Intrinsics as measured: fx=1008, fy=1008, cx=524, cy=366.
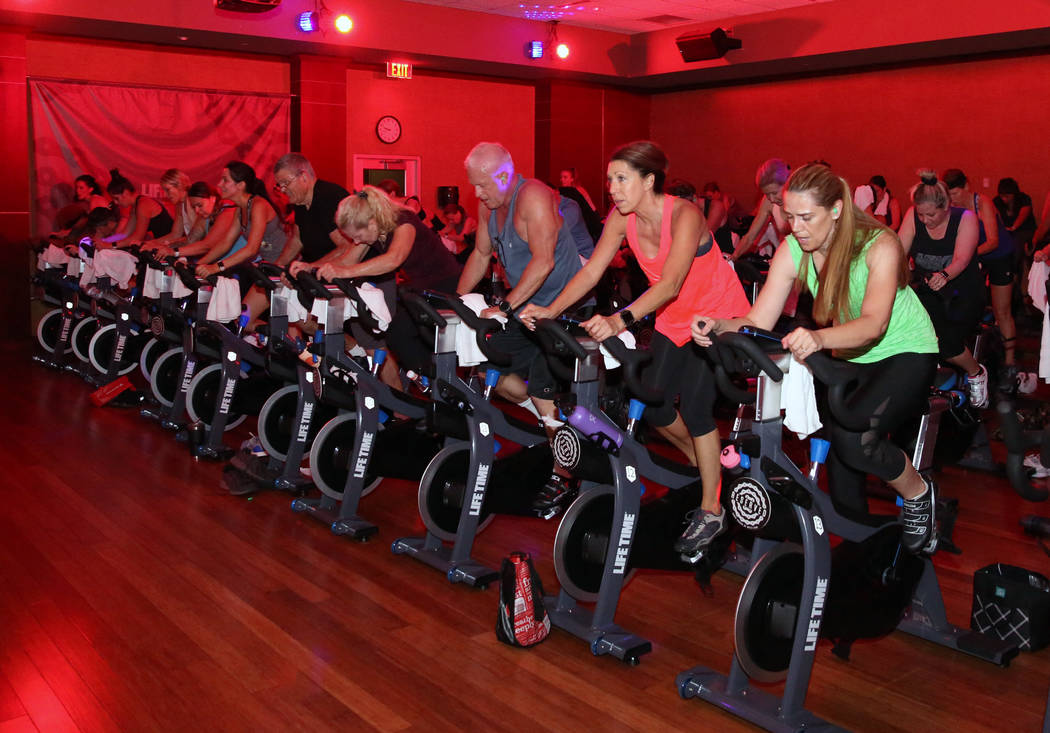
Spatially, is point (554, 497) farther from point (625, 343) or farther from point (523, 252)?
point (523, 252)

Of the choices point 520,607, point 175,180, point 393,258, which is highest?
point 175,180

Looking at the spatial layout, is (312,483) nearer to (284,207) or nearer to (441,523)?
(441,523)

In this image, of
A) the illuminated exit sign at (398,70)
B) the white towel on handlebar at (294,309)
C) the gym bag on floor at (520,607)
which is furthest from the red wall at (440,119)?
the gym bag on floor at (520,607)

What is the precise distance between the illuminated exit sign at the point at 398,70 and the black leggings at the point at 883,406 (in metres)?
9.50

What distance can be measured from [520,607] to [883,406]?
3.84ft

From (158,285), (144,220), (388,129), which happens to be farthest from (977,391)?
(388,129)

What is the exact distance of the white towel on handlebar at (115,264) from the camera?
687 cm

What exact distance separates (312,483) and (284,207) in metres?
6.24

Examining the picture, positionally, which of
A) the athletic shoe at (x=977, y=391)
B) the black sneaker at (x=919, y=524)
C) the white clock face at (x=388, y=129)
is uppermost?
the white clock face at (x=388, y=129)

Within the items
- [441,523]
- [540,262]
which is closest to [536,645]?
[441,523]

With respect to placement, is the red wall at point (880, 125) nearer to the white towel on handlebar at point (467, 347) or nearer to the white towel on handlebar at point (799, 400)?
the white towel on handlebar at point (467, 347)

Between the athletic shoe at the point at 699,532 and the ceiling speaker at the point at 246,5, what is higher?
the ceiling speaker at the point at 246,5

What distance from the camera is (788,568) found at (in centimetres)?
256

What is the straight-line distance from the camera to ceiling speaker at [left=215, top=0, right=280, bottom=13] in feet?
29.1
